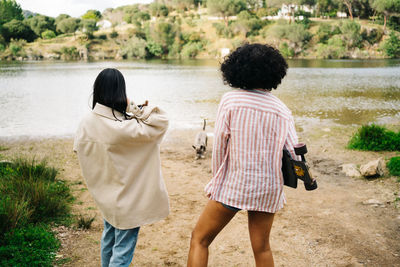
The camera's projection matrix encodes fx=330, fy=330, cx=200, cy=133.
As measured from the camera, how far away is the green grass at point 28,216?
110 inches

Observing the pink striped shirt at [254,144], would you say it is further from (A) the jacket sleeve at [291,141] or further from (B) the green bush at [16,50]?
(B) the green bush at [16,50]

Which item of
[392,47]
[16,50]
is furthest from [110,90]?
[16,50]

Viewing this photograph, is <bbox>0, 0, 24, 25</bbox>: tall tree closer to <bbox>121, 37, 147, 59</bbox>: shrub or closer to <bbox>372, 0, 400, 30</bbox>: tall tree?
<bbox>121, 37, 147, 59</bbox>: shrub

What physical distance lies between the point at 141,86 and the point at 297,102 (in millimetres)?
11374

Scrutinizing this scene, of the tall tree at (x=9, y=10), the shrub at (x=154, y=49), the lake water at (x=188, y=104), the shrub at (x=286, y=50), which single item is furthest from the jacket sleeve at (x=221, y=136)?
the tall tree at (x=9, y=10)

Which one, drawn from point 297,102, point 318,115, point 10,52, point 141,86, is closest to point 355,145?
point 318,115

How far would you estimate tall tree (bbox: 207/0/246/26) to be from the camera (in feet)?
266

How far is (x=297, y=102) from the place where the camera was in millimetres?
15344

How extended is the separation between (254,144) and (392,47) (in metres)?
59.9

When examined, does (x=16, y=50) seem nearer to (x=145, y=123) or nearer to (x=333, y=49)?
(x=333, y=49)

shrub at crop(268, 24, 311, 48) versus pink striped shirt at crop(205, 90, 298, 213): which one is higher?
shrub at crop(268, 24, 311, 48)

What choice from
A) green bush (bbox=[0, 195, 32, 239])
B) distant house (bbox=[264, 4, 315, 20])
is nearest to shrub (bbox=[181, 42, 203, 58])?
distant house (bbox=[264, 4, 315, 20])

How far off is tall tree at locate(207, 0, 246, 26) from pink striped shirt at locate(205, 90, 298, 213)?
83455 millimetres

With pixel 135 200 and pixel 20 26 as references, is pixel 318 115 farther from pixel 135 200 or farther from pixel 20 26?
pixel 20 26
